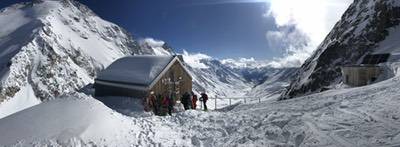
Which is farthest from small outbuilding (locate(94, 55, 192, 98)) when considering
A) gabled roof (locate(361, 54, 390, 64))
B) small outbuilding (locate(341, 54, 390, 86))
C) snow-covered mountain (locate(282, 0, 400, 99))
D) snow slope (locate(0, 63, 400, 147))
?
snow-covered mountain (locate(282, 0, 400, 99))

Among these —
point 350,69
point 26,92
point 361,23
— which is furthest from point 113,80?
point 26,92

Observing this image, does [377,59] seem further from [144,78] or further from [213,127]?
[213,127]

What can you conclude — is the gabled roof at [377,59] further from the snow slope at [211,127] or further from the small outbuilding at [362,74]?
the snow slope at [211,127]

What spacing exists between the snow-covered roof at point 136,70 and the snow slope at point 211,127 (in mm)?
21478

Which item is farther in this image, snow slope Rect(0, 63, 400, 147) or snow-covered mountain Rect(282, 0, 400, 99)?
snow-covered mountain Rect(282, 0, 400, 99)

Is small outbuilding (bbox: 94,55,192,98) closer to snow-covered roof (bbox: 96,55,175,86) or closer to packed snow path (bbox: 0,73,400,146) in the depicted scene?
snow-covered roof (bbox: 96,55,175,86)

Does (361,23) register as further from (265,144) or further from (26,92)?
(26,92)

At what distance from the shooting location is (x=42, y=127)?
14008 millimetres

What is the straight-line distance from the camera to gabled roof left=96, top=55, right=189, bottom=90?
130 feet

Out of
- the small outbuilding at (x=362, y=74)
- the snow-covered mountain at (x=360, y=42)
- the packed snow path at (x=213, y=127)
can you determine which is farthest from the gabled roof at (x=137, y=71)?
the snow-covered mountain at (x=360, y=42)

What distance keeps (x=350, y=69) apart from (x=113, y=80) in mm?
24142

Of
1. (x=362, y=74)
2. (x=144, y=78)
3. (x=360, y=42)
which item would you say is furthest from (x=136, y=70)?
(x=360, y=42)

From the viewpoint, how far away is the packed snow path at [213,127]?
12961 mm

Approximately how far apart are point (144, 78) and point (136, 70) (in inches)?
105
